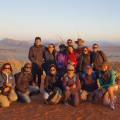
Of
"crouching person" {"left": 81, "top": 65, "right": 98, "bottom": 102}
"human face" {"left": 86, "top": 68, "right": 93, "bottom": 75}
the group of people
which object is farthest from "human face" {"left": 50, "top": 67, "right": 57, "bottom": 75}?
"human face" {"left": 86, "top": 68, "right": 93, "bottom": 75}

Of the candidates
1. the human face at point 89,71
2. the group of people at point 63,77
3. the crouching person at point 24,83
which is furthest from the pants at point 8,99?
the human face at point 89,71

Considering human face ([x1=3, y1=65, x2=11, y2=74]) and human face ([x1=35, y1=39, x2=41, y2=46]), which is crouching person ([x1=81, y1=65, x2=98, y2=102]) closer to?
human face ([x1=35, y1=39, x2=41, y2=46])

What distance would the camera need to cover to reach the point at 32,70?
45.2 feet

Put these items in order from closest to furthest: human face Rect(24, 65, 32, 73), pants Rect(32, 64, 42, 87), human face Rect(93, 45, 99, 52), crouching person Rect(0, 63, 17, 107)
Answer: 1. crouching person Rect(0, 63, 17, 107)
2. human face Rect(24, 65, 32, 73)
3. human face Rect(93, 45, 99, 52)
4. pants Rect(32, 64, 42, 87)

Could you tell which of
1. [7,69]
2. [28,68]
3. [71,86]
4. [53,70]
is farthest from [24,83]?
[71,86]

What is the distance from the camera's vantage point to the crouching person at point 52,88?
41.1 feet

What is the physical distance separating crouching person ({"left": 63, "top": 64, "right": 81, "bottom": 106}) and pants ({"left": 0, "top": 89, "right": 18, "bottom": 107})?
1359mm

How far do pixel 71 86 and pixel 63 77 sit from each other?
34 cm

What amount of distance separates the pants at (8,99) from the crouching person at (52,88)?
32.1 inches

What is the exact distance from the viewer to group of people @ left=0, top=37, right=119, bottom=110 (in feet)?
40.9

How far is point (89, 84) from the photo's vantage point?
12805mm

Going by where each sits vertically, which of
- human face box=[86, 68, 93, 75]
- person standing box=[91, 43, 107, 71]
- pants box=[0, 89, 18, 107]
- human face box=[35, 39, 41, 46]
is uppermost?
human face box=[35, 39, 41, 46]

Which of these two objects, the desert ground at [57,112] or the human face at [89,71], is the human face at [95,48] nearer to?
the human face at [89,71]

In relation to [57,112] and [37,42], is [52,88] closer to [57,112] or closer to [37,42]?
[57,112]
